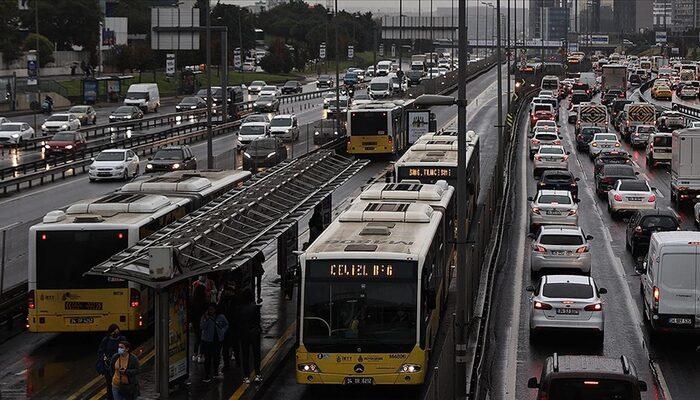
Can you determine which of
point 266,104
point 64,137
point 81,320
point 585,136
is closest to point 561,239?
point 81,320

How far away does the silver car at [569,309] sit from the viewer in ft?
83.0

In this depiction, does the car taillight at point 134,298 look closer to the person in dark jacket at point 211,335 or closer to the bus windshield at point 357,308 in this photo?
the person in dark jacket at point 211,335

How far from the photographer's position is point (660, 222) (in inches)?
1467

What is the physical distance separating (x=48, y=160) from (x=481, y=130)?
1370 inches

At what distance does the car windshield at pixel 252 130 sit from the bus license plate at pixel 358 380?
170ft

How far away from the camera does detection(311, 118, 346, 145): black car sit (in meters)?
73.4

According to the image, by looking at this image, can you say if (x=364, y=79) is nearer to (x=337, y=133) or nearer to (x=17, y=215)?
(x=337, y=133)

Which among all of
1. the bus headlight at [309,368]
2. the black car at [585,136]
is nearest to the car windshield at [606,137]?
the black car at [585,136]

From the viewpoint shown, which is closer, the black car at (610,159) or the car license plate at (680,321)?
the car license plate at (680,321)

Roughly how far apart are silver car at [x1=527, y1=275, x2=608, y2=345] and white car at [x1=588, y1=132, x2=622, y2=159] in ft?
142

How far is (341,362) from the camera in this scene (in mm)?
21047

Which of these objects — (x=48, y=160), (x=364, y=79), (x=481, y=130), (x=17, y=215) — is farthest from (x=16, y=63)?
(x=17, y=215)

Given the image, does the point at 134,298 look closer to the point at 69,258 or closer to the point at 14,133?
the point at 69,258

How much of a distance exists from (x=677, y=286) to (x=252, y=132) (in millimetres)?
48951
